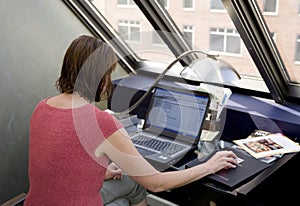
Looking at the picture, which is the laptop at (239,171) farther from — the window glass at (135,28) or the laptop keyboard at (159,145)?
the window glass at (135,28)

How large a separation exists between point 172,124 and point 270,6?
2.67 ft

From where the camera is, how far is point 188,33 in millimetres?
2521

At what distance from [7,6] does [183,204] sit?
176 centimetres

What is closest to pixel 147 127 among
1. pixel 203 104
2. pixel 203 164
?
pixel 203 104

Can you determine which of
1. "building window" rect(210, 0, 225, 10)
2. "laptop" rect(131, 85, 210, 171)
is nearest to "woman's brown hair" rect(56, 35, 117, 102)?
"laptop" rect(131, 85, 210, 171)

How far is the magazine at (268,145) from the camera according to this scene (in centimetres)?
185

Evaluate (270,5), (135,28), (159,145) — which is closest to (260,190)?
(159,145)

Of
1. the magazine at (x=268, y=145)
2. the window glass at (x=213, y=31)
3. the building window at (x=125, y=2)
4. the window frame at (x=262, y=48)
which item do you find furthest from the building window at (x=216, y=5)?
the magazine at (x=268, y=145)

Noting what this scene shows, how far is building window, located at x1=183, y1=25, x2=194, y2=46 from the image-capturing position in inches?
96.9

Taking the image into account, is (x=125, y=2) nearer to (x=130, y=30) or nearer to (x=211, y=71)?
(x=130, y=30)

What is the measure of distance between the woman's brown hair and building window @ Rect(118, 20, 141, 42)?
3.36 ft

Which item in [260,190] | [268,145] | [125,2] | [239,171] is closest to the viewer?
[239,171]

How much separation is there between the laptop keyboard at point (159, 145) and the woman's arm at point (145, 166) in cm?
28

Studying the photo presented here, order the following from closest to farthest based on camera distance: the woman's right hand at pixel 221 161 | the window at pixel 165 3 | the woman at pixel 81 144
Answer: the woman at pixel 81 144, the woman's right hand at pixel 221 161, the window at pixel 165 3
